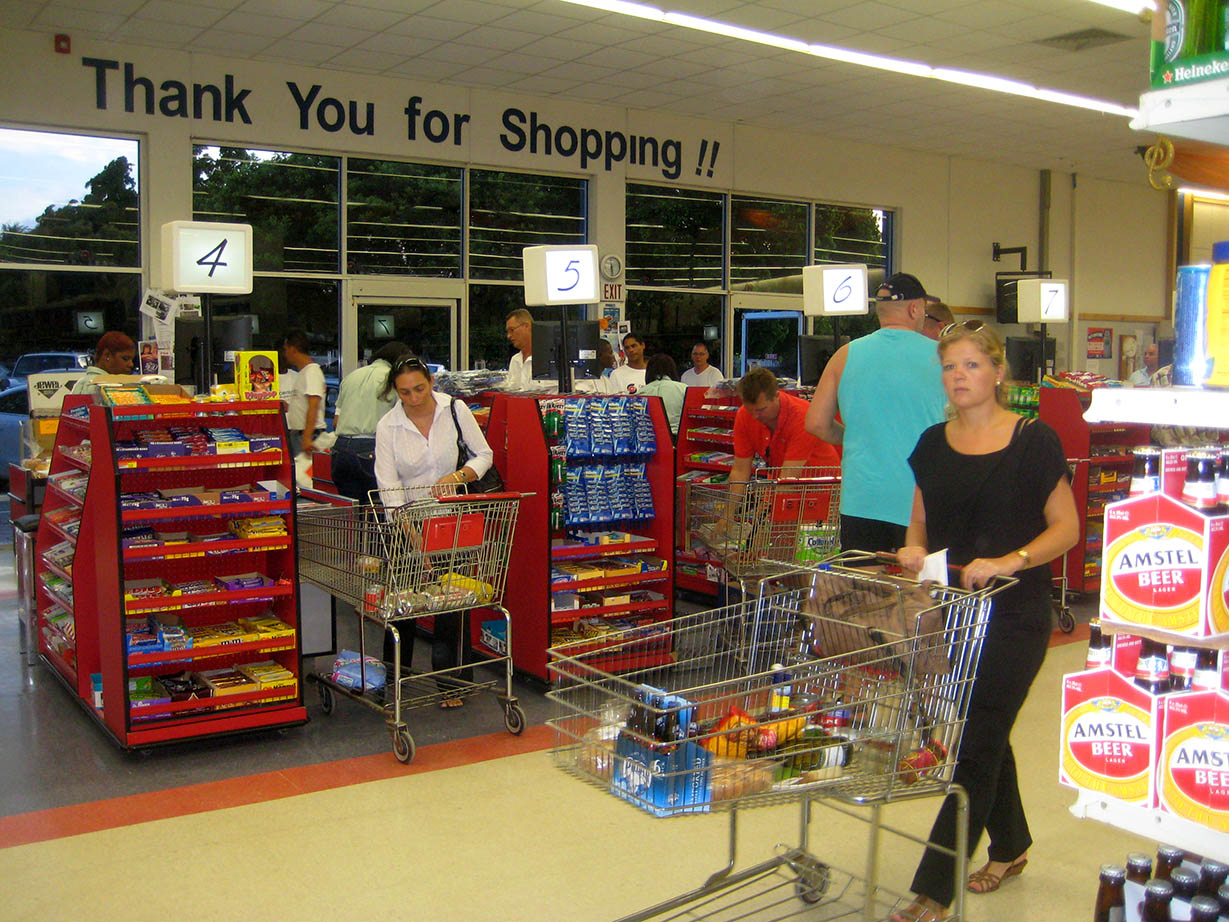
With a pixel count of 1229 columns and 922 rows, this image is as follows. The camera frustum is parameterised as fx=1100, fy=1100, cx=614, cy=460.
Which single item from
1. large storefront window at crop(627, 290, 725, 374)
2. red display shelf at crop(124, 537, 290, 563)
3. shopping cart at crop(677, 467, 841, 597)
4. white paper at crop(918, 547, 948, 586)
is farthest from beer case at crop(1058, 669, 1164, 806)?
large storefront window at crop(627, 290, 725, 374)

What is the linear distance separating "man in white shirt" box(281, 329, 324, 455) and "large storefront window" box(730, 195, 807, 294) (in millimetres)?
6463

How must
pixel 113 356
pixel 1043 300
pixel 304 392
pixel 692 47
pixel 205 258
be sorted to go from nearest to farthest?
pixel 205 258, pixel 113 356, pixel 304 392, pixel 692 47, pixel 1043 300

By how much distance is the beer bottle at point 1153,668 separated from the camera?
5.65ft

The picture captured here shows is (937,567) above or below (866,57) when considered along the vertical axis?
below

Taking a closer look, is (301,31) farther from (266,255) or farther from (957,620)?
(957,620)

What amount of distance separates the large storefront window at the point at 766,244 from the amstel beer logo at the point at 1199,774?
478 inches

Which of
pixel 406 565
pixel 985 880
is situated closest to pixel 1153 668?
pixel 985 880

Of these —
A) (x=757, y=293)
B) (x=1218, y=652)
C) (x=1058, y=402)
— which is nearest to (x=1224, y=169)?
(x=1218, y=652)

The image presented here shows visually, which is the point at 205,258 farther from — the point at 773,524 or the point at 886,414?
the point at 886,414

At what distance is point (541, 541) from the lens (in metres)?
5.48

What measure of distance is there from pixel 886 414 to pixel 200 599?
2.88 m

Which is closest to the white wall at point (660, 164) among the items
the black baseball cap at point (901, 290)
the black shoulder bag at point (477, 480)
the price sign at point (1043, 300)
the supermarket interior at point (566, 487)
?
the supermarket interior at point (566, 487)

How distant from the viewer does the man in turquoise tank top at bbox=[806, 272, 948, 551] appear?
382 centimetres

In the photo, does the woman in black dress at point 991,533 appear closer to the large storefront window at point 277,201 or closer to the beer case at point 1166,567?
the beer case at point 1166,567
